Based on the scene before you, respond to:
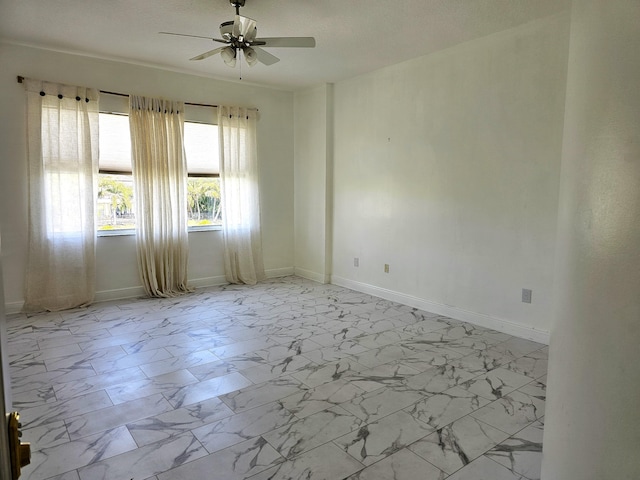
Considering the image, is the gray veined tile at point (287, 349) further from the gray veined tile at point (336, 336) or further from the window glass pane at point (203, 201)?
the window glass pane at point (203, 201)

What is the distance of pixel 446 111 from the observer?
14.4 ft

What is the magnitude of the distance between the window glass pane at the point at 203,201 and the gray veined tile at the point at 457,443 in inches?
172

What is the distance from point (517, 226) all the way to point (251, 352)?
2.65 meters

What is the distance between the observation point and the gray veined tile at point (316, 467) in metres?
1.96

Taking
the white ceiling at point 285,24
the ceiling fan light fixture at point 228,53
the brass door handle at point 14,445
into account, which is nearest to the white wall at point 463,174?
the white ceiling at point 285,24

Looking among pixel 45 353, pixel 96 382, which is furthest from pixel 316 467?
pixel 45 353

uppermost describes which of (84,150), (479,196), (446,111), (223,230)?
(446,111)

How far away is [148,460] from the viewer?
6.82 feet

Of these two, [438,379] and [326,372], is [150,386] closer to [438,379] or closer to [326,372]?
[326,372]

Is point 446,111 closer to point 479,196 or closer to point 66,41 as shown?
point 479,196

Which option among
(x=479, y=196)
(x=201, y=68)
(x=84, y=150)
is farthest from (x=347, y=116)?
(x=84, y=150)

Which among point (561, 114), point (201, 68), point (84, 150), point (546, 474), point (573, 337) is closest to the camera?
point (573, 337)

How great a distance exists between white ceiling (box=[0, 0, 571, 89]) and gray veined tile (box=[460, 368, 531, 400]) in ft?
9.36

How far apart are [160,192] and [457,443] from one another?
4.38 metres
